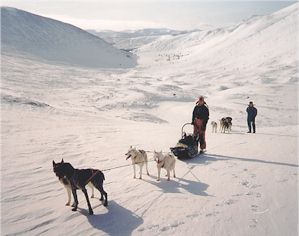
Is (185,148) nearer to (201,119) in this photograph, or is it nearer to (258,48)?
(201,119)

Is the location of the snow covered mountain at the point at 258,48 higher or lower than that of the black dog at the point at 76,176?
higher

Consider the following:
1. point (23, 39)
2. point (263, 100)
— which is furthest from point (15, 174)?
point (23, 39)

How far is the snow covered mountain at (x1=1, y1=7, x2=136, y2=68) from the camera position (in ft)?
237

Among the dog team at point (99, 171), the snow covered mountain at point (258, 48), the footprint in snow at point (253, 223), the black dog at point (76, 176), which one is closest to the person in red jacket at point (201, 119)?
the dog team at point (99, 171)

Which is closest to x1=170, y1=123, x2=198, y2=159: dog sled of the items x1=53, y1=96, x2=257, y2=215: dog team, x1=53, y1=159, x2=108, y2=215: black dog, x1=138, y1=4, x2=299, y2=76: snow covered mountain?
x1=53, y1=96, x2=257, y2=215: dog team

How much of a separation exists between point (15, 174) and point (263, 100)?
92.7 ft

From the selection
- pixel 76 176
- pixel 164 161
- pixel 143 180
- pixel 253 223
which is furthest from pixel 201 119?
pixel 76 176

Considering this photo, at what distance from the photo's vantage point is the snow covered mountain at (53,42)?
7231 cm

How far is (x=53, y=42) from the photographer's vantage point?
274 ft

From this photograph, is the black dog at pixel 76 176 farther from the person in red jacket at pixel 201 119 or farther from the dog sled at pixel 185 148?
the person in red jacket at pixel 201 119

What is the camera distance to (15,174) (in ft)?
34.2

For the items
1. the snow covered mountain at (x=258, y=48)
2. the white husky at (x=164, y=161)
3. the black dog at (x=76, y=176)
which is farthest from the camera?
the snow covered mountain at (x=258, y=48)

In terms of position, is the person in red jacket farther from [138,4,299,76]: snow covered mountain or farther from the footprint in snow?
[138,4,299,76]: snow covered mountain

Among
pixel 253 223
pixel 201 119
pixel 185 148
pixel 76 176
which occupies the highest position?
pixel 201 119
